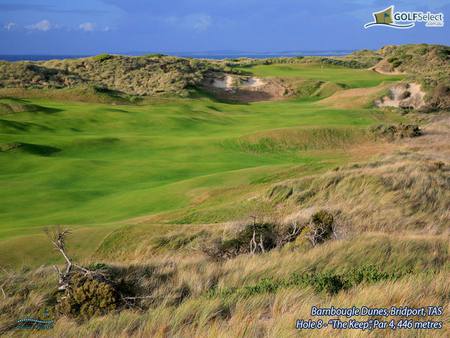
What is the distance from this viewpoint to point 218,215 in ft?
46.1

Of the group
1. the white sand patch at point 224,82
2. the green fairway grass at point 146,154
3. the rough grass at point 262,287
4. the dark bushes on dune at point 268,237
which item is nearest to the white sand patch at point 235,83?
the white sand patch at point 224,82

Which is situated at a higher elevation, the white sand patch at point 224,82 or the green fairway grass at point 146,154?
the white sand patch at point 224,82

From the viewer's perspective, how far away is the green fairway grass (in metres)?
16.8

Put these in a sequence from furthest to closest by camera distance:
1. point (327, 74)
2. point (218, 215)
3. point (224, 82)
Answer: point (327, 74) → point (224, 82) → point (218, 215)

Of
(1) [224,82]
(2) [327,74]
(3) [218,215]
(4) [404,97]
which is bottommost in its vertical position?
(3) [218,215]

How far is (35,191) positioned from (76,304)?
14.2m

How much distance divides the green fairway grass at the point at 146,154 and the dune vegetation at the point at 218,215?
0.36 feet

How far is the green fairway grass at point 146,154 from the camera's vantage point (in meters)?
16.8

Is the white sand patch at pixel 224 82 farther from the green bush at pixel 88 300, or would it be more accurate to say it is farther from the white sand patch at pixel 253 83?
the green bush at pixel 88 300

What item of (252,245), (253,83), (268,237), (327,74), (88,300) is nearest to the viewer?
(88,300)

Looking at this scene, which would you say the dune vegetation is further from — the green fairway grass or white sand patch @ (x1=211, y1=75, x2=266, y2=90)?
white sand patch @ (x1=211, y1=75, x2=266, y2=90)

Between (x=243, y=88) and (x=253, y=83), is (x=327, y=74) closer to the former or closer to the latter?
(x=253, y=83)

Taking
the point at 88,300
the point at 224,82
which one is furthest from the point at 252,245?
the point at 224,82

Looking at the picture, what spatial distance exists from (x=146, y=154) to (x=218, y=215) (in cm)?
1322
